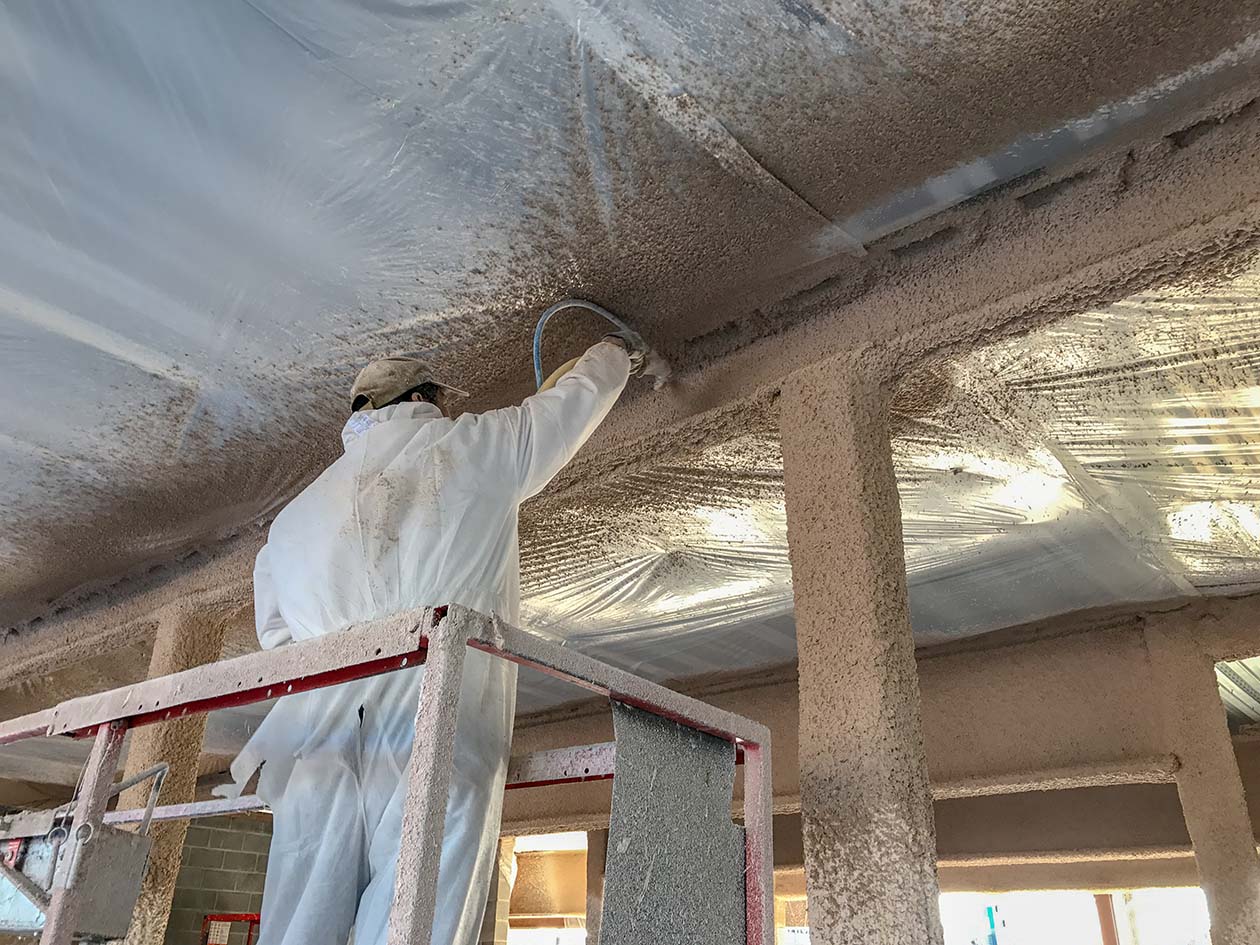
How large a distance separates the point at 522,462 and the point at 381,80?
672 mm

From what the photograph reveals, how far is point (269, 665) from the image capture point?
46.5 inches

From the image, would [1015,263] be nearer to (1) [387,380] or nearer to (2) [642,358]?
(2) [642,358]

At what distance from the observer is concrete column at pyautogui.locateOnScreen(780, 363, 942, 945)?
1.47 m

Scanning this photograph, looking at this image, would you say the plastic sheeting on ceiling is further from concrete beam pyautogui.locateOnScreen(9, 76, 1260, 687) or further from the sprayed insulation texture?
the sprayed insulation texture

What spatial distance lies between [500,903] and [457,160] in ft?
24.1

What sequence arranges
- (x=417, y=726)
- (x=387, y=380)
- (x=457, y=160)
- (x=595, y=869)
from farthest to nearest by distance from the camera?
1. (x=595, y=869)
2. (x=387, y=380)
3. (x=457, y=160)
4. (x=417, y=726)

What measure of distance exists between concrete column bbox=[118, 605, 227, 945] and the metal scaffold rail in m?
1.41

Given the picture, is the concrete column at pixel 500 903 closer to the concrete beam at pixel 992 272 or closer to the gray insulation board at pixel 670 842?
the concrete beam at pixel 992 272

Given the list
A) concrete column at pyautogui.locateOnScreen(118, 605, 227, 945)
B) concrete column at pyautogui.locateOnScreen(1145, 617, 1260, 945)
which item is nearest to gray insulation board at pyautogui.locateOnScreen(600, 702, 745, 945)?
concrete column at pyautogui.locateOnScreen(118, 605, 227, 945)

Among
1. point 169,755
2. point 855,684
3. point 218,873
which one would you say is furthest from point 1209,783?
point 218,873

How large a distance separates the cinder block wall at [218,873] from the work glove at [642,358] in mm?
5869

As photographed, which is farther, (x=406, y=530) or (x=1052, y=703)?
(x=1052, y=703)

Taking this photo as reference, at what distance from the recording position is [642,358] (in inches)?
86.5

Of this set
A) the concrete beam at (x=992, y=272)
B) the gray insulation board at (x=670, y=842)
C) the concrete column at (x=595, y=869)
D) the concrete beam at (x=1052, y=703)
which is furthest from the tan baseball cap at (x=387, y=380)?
the concrete column at (x=595, y=869)
